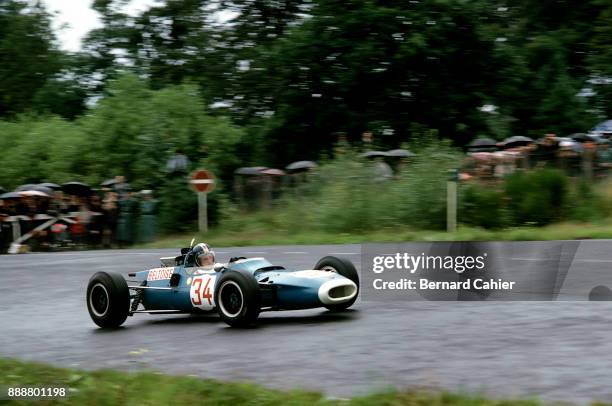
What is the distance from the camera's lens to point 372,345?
10.3 metres

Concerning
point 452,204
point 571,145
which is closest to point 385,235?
point 452,204

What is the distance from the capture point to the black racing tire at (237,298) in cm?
1180

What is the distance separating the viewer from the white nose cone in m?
11.9

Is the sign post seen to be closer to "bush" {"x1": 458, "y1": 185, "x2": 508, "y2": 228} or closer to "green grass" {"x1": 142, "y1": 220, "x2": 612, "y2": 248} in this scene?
"green grass" {"x1": 142, "y1": 220, "x2": 612, "y2": 248}

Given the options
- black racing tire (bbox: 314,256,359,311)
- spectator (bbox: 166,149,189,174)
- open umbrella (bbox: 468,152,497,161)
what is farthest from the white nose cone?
spectator (bbox: 166,149,189,174)

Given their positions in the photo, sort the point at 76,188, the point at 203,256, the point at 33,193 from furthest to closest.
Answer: the point at 76,188, the point at 33,193, the point at 203,256

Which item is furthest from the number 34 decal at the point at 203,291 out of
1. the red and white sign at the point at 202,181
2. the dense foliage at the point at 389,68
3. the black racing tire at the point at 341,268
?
the dense foliage at the point at 389,68

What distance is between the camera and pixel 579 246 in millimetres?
17844

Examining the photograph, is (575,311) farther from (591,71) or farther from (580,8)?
(580,8)

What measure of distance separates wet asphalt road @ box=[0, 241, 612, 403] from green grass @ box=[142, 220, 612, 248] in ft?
15.6

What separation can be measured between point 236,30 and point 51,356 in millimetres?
39930

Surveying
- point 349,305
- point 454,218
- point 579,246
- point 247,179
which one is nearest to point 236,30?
point 247,179

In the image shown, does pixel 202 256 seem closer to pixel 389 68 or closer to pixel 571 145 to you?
pixel 571 145

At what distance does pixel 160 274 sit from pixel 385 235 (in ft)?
36.0
